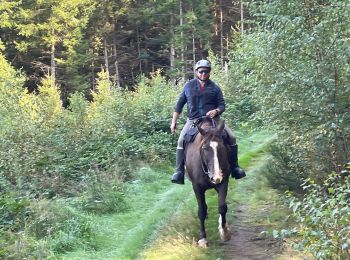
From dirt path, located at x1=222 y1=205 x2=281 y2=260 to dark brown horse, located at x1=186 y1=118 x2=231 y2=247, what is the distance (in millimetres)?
245

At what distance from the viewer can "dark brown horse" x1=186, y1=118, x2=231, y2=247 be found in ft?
23.6

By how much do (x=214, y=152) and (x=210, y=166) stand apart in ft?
0.73

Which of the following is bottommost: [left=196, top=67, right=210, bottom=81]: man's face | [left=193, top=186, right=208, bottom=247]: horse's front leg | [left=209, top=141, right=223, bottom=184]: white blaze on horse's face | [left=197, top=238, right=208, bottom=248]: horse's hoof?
[left=197, top=238, right=208, bottom=248]: horse's hoof

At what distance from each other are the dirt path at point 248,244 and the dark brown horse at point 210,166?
25cm

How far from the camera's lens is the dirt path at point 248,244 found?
22.5ft

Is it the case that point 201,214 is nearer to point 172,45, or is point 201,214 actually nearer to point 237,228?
point 237,228

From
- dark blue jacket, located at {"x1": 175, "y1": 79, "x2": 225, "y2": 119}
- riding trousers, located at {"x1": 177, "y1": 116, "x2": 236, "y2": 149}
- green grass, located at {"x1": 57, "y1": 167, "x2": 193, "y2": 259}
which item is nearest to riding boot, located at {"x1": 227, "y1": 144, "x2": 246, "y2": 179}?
riding trousers, located at {"x1": 177, "y1": 116, "x2": 236, "y2": 149}

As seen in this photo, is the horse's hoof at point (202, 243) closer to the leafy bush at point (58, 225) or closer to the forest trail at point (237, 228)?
the forest trail at point (237, 228)

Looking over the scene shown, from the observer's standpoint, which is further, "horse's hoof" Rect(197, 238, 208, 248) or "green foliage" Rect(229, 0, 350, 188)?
"horse's hoof" Rect(197, 238, 208, 248)

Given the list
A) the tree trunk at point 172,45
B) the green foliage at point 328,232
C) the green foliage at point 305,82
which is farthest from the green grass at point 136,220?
the tree trunk at point 172,45

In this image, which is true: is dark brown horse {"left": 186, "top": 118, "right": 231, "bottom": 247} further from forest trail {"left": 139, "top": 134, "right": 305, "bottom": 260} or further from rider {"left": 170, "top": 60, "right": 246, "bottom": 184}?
rider {"left": 170, "top": 60, "right": 246, "bottom": 184}

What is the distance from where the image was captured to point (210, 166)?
7188 millimetres

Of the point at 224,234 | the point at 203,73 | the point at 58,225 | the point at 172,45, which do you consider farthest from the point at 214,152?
the point at 172,45

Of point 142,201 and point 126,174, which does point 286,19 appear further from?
point 126,174
